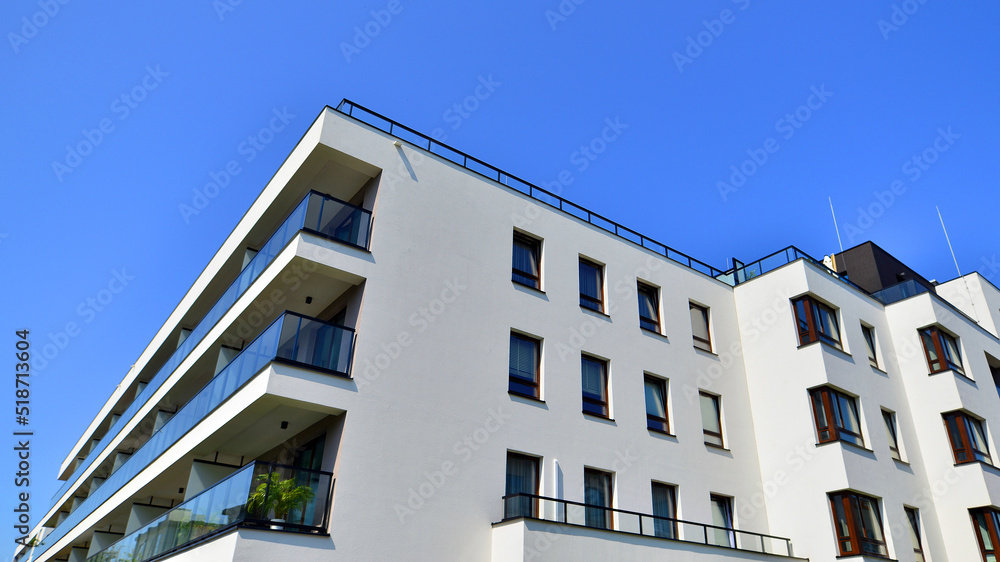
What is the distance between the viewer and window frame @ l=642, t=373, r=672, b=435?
58.5 feet

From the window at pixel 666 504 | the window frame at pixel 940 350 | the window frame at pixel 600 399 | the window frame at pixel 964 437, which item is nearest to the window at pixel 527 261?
the window frame at pixel 600 399

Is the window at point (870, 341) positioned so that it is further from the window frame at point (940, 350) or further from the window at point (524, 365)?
the window at point (524, 365)

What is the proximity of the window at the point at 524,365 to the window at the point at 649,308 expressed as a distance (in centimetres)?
400

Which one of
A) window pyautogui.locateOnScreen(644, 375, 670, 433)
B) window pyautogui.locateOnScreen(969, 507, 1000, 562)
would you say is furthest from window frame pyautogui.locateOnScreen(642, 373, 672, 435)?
window pyautogui.locateOnScreen(969, 507, 1000, 562)

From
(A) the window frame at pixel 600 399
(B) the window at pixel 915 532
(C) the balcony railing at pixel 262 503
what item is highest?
(A) the window frame at pixel 600 399

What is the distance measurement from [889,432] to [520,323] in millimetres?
12391

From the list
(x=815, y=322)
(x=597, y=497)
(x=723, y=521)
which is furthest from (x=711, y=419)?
(x=597, y=497)

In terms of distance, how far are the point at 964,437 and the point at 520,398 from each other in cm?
1458

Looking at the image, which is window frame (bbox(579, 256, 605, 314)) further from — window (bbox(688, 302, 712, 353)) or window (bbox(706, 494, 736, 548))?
window (bbox(706, 494, 736, 548))

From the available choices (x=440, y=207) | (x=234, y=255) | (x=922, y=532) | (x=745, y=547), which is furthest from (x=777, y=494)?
(x=234, y=255)

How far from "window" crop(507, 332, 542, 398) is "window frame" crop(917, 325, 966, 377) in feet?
45.3

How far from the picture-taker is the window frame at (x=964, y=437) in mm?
20156

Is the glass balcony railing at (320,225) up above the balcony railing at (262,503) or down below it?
above

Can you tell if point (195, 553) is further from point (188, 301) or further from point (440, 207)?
point (188, 301)
